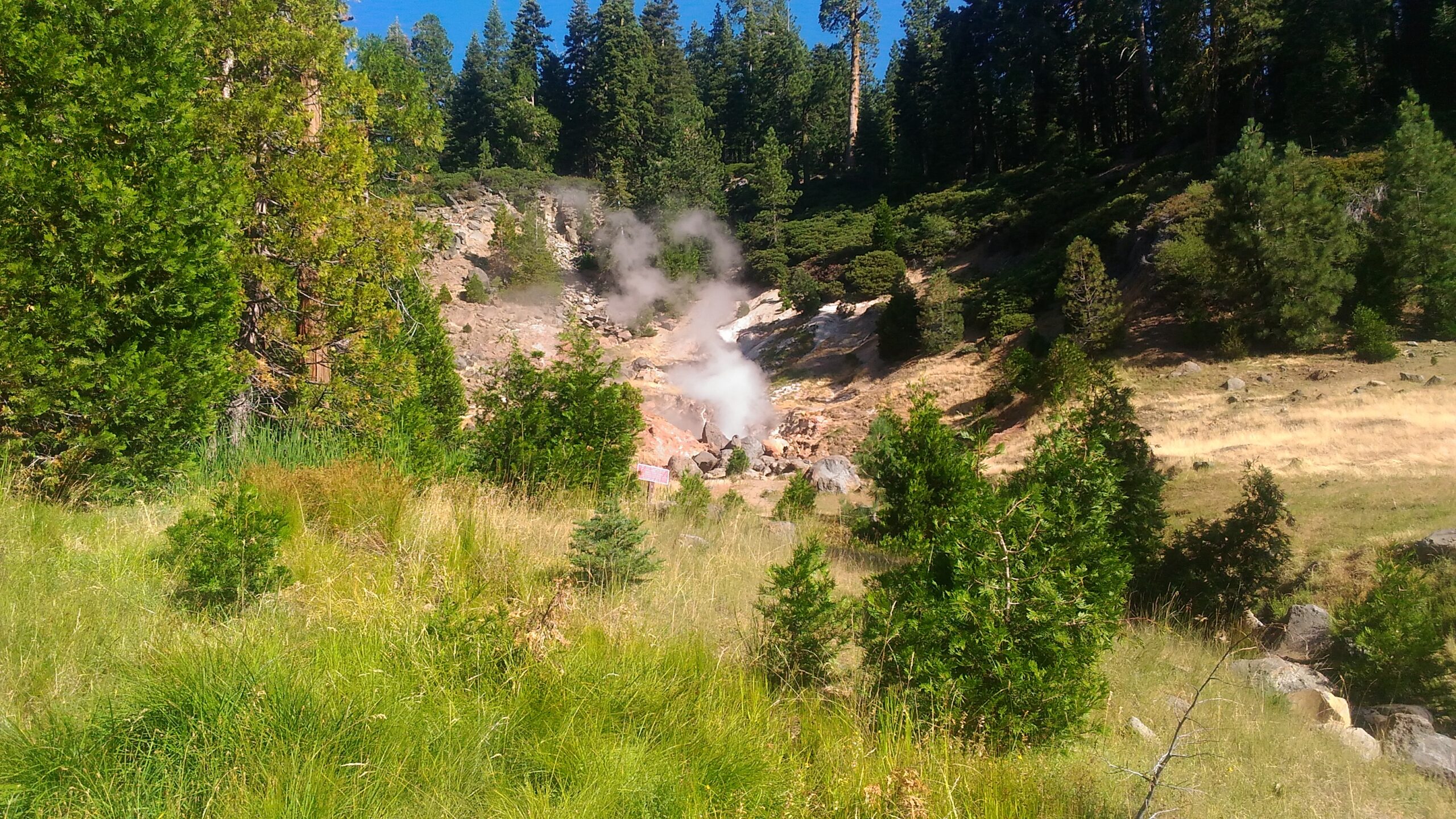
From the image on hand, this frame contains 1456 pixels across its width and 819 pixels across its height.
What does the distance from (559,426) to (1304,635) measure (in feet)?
27.9

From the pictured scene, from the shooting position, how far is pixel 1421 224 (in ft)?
66.0

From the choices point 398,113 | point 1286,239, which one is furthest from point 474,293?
point 1286,239

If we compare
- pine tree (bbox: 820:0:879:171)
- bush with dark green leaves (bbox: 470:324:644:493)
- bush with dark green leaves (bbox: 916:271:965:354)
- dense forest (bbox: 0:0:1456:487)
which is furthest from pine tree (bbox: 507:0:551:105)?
bush with dark green leaves (bbox: 470:324:644:493)

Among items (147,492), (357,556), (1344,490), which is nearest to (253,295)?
(147,492)

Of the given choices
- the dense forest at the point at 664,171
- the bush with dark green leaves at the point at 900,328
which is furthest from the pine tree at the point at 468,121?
the bush with dark green leaves at the point at 900,328

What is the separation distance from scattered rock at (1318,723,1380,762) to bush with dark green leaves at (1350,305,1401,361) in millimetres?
18660

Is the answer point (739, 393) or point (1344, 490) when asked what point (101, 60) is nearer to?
point (1344, 490)

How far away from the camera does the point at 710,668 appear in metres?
3.43

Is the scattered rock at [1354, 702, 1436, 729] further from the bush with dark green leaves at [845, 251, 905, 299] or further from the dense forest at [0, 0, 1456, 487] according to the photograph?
the bush with dark green leaves at [845, 251, 905, 299]

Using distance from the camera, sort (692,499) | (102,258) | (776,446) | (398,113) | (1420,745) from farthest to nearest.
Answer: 1. (776,446)
2. (398,113)
3. (692,499)
4. (1420,745)
5. (102,258)

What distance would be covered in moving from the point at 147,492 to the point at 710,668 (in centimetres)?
443

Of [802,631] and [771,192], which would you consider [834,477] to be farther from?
[771,192]

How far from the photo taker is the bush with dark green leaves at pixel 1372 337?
19797 mm

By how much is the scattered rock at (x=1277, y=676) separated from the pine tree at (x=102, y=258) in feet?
27.3
